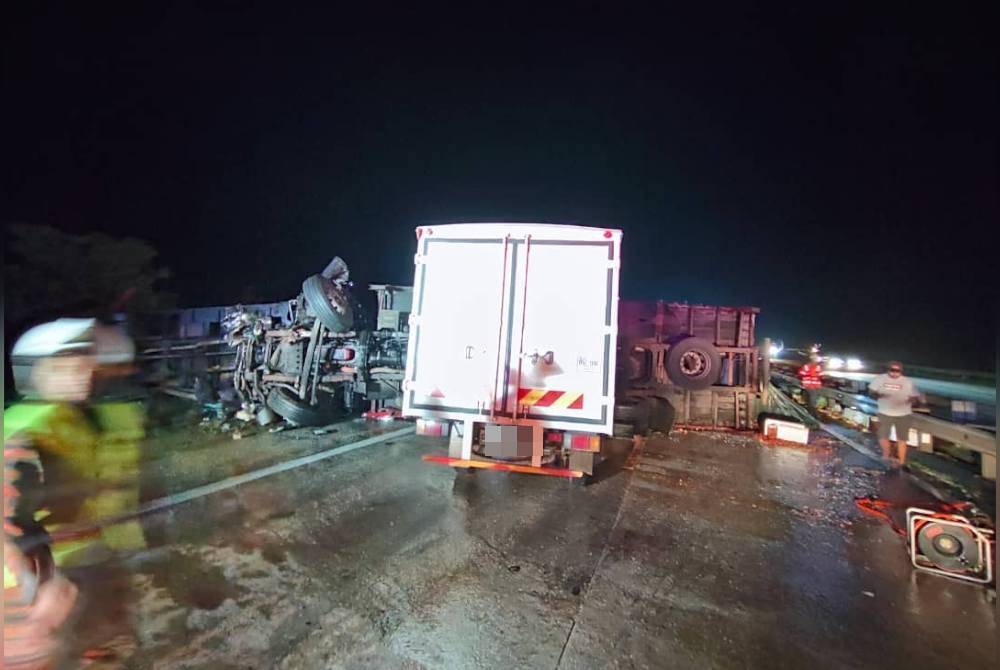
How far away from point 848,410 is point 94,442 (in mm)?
14370

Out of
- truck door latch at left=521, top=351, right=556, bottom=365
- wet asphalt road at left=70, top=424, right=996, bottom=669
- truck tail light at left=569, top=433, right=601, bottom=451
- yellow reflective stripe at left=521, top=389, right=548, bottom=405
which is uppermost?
truck door latch at left=521, top=351, right=556, bottom=365

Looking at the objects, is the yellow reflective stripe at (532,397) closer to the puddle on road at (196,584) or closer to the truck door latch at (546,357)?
the truck door latch at (546,357)

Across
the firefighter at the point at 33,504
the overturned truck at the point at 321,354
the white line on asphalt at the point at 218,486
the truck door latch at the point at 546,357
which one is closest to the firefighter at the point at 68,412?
the firefighter at the point at 33,504

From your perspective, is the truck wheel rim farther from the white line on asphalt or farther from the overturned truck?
the white line on asphalt

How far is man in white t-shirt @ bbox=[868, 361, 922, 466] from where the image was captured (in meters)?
7.23

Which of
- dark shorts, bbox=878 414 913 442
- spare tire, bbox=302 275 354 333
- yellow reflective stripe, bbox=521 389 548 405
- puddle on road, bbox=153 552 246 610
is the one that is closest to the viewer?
puddle on road, bbox=153 552 246 610

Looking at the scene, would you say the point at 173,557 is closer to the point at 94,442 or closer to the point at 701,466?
the point at 94,442

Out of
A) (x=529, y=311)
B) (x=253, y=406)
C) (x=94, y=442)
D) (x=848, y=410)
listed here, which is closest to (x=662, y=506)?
(x=529, y=311)

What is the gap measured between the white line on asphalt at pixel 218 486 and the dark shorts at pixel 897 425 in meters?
8.08

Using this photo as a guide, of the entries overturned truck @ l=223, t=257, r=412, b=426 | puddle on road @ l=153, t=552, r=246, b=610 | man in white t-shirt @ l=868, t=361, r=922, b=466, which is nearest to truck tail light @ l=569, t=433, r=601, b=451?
puddle on road @ l=153, t=552, r=246, b=610

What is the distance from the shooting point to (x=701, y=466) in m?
7.13

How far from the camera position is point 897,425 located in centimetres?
723

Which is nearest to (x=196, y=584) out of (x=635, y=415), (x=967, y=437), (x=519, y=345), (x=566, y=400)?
(x=519, y=345)

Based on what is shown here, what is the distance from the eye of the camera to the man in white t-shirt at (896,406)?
285 inches
